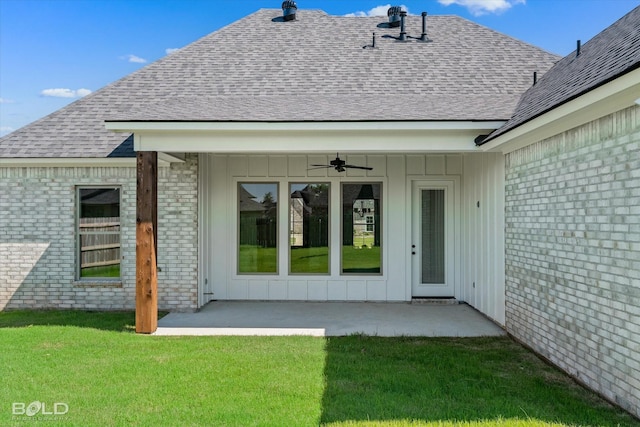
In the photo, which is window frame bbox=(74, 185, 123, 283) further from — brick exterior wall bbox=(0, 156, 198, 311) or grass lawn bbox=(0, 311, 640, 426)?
grass lawn bbox=(0, 311, 640, 426)

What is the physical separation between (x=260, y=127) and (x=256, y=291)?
13.9ft

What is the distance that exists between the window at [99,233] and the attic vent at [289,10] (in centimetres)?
590

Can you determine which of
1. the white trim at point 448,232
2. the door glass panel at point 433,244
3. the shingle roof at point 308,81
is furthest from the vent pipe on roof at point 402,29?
the door glass panel at point 433,244

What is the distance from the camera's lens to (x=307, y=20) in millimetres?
11734

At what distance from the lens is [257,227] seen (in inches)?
397

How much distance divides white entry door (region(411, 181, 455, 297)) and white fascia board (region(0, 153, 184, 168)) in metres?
4.95

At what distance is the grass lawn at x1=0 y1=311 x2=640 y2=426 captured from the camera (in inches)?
164

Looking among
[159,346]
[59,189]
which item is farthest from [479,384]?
[59,189]

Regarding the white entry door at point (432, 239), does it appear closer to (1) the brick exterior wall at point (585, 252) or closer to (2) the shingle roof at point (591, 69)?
(2) the shingle roof at point (591, 69)

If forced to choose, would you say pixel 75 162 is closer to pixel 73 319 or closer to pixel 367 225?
pixel 73 319

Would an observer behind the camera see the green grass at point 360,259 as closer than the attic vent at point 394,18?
Yes

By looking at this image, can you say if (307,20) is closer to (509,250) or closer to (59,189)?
(59,189)

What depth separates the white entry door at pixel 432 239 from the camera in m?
9.94

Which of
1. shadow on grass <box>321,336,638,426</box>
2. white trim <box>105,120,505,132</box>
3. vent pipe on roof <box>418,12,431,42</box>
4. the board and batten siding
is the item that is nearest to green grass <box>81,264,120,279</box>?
the board and batten siding
